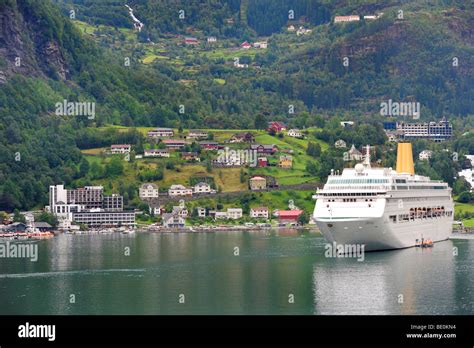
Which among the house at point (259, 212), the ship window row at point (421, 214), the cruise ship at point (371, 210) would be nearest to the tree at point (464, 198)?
the house at point (259, 212)

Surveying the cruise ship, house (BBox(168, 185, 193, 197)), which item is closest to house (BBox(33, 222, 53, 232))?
house (BBox(168, 185, 193, 197))

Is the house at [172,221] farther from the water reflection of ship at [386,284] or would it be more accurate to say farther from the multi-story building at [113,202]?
the water reflection of ship at [386,284]

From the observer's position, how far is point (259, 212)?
19075cm

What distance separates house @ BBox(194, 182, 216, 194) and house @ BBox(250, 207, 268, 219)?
930 centimetres

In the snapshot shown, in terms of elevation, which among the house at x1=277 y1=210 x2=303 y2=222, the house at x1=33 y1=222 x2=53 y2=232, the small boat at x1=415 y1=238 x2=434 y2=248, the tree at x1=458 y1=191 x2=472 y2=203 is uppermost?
the tree at x1=458 y1=191 x2=472 y2=203

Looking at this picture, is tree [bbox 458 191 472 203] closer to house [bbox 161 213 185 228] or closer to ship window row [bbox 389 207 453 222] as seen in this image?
house [bbox 161 213 185 228]

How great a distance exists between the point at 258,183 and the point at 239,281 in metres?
96.8

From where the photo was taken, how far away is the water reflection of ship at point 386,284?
87.4 metres

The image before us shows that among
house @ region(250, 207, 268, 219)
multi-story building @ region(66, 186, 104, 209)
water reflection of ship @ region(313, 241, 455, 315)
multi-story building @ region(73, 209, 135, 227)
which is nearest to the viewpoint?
water reflection of ship @ region(313, 241, 455, 315)

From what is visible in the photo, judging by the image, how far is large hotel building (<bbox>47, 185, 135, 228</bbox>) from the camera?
618 ft

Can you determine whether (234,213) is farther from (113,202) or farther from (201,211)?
(113,202)
